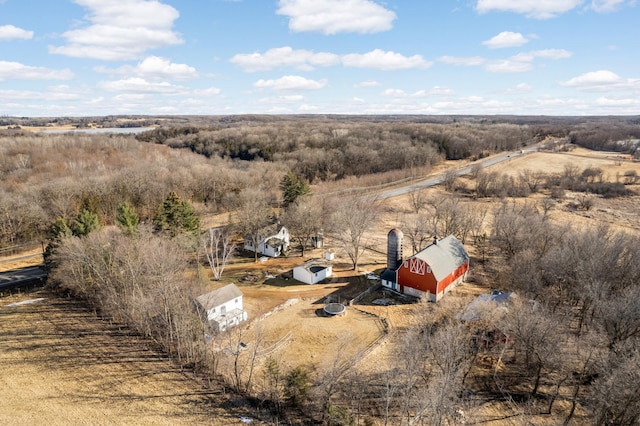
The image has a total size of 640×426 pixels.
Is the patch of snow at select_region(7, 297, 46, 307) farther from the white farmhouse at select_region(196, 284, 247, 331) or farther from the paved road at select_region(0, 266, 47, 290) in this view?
the white farmhouse at select_region(196, 284, 247, 331)

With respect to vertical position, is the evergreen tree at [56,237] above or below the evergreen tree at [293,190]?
below

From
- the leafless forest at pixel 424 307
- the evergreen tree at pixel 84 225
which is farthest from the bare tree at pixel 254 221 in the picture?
the evergreen tree at pixel 84 225

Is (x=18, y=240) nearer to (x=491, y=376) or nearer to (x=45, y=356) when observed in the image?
(x=45, y=356)

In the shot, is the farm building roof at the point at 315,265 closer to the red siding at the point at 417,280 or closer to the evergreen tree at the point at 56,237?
the red siding at the point at 417,280

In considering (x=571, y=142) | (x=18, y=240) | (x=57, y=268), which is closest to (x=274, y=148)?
(x=18, y=240)

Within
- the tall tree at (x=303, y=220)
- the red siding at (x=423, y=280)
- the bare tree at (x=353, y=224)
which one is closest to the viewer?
the red siding at (x=423, y=280)

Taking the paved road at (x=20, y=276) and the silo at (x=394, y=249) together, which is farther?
the paved road at (x=20, y=276)

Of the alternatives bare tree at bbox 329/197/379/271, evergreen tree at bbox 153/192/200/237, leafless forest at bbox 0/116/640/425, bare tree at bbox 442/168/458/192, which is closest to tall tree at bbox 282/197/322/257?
leafless forest at bbox 0/116/640/425
